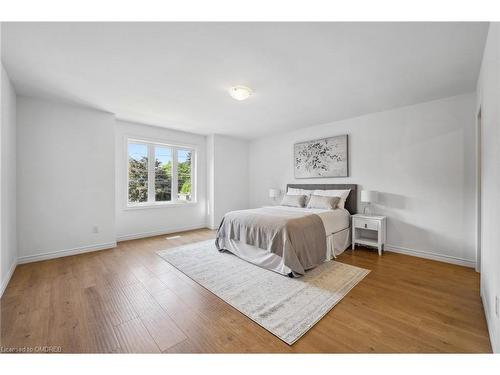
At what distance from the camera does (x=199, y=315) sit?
1828 mm

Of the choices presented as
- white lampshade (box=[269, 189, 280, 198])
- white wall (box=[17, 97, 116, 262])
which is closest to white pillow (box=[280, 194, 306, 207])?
white lampshade (box=[269, 189, 280, 198])

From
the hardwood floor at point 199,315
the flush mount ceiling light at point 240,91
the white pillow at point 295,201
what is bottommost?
the hardwood floor at point 199,315

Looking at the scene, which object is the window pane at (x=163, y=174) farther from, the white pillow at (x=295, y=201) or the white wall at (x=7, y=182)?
the white pillow at (x=295, y=201)

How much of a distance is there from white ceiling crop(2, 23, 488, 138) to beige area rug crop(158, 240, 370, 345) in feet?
7.78

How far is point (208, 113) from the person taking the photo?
3750 mm

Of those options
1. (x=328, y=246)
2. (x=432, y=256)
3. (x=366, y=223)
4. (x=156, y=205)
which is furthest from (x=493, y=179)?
(x=156, y=205)

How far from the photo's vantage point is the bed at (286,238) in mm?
2574

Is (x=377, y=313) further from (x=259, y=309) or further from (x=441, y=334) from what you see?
(x=259, y=309)

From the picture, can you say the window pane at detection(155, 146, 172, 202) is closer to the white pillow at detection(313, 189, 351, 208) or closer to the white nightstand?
the white pillow at detection(313, 189, 351, 208)

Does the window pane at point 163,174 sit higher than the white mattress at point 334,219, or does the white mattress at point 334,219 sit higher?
the window pane at point 163,174

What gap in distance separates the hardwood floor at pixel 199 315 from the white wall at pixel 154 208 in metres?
1.54

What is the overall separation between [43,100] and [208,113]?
8.05ft

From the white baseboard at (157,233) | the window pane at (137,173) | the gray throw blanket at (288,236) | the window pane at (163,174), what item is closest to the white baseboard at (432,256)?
the gray throw blanket at (288,236)

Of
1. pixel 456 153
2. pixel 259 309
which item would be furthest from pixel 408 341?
pixel 456 153
